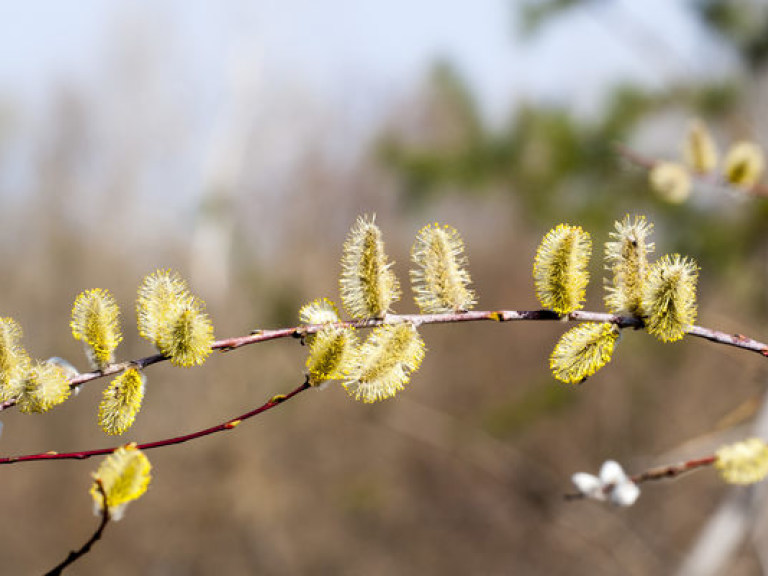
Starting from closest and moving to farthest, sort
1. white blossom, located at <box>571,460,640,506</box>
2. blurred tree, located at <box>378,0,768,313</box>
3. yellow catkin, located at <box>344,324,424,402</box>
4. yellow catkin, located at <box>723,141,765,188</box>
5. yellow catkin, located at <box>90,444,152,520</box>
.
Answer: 1. yellow catkin, located at <box>90,444,152,520</box>
2. yellow catkin, located at <box>344,324,424,402</box>
3. white blossom, located at <box>571,460,640,506</box>
4. yellow catkin, located at <box>723,141,765,188</box>
5. blurred tree, located at <box>378,0,768,313</box>

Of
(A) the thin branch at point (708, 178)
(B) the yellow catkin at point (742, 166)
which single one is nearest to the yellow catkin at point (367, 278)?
(A) the thin branch at point (708, 178)

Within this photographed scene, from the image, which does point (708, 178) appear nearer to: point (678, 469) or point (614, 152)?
point (678, 469)

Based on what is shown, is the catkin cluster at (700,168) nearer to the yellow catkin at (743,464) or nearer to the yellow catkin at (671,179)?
the yellow catkin at (671,179)

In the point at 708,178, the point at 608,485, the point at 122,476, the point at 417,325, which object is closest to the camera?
the point at 122,476

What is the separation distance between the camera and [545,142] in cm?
397

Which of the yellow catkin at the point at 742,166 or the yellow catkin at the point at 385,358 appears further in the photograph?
the yellow catkin at the point at 742,166

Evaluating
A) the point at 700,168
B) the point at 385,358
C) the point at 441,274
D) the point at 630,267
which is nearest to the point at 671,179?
the point at 700,168

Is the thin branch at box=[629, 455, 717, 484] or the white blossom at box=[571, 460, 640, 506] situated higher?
the thin branch at box=[629, 455, 717, 484]

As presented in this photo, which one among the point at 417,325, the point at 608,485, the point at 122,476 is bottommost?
the point at 608,485

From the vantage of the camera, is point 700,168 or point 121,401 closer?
point 121,401

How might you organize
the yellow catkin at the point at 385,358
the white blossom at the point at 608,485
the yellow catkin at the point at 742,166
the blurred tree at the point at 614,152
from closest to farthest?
→ the yellow catkin at the point at 385,358 < the white blossom at the point at 608,485 < the yellow catkin at the point at 742,166 < the blurred tree at the point at 614,152

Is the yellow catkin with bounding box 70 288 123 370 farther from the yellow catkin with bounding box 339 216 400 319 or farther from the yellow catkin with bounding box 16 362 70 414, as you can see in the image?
the yellow catkin with bounding box 339 216 400 319

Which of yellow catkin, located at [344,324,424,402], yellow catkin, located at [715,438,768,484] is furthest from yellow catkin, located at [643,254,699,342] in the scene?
yellow catkin, located at [344,324,424,402]

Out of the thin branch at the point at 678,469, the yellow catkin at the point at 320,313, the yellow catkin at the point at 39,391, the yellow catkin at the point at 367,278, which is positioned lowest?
the thin branch at the point at 678,469
